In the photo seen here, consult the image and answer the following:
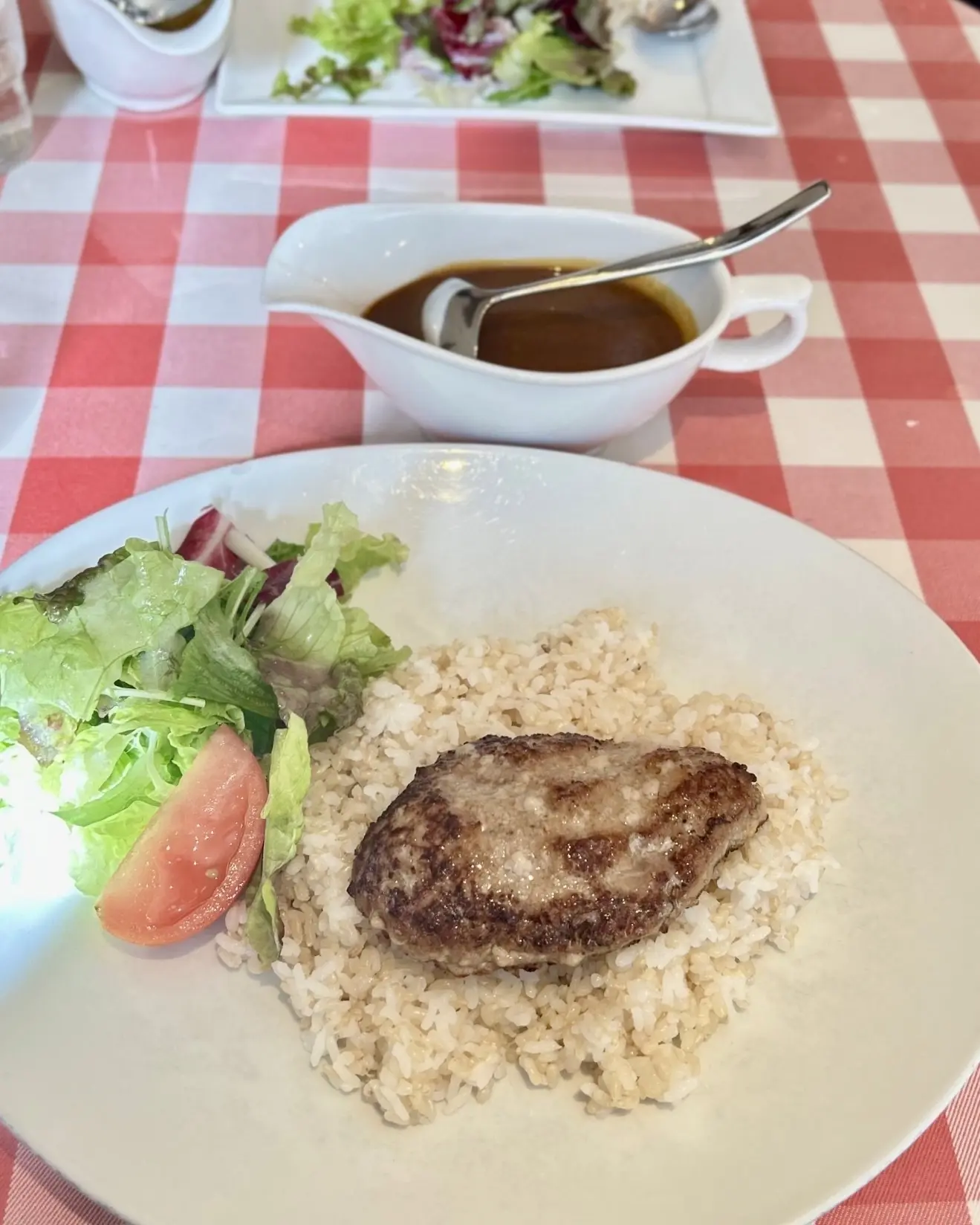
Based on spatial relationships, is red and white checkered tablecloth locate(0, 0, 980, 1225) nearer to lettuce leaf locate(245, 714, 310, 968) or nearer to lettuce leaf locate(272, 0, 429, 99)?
lettuce leaf locate(272, 0, 429, 99)

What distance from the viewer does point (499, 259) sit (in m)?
2.55

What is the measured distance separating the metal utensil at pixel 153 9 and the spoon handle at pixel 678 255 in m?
1.58

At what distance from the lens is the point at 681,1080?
58.2 inches

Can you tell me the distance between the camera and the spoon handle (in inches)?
92.2

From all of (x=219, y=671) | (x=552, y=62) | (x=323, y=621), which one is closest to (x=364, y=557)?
(x=323, y=621)

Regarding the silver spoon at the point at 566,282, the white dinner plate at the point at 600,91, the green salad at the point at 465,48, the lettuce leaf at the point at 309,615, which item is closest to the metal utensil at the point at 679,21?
the white dinner plate at the point at 600,91

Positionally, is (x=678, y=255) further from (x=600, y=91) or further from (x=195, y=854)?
(x=195, y=854)

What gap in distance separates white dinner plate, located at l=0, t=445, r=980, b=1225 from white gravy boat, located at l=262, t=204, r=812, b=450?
0.41 ft

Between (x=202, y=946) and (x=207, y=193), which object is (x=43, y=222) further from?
(x=202, y=946)

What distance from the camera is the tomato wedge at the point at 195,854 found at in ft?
5.34

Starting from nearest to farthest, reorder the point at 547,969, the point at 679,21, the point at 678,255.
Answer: the point at 547,969 < the point at 678,255 < the point at 679,21

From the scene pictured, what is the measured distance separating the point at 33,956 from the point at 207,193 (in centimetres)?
232

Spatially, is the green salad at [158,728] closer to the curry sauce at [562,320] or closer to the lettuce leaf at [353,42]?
the curry sauce at [562,320]

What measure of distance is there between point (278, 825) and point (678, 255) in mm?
1511
